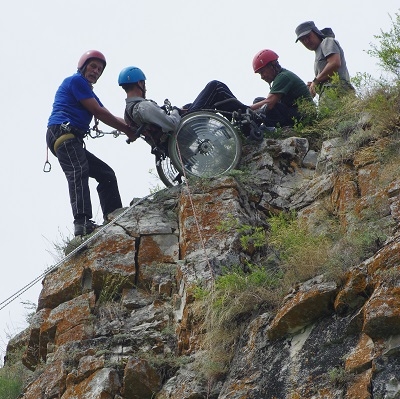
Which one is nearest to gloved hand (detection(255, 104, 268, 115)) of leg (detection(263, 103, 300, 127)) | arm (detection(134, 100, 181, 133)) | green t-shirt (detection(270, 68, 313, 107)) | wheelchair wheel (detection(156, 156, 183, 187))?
leg (detection(263, 103, 300, 127))

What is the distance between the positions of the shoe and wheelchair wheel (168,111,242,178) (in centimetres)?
123

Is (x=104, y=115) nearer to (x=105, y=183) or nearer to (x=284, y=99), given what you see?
(x=105, y=183)

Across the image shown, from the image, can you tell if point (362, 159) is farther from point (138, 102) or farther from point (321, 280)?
point (138, 102)

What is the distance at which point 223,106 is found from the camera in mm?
12414

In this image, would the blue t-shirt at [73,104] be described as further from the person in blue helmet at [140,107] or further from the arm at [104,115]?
the person in blue helmet at [140,107]

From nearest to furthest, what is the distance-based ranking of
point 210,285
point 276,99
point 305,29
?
1. point 210,285
2. point 276,99
3. point 305,29

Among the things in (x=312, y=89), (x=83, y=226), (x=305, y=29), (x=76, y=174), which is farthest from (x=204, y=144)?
(x=305, y=29)

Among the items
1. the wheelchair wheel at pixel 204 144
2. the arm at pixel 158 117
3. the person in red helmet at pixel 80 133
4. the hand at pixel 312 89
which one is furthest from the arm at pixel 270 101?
the person in red helmet at pixel 80 133

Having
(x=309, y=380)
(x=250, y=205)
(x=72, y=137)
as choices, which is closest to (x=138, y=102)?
(x=72, y=137)

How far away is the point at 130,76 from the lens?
483 inches

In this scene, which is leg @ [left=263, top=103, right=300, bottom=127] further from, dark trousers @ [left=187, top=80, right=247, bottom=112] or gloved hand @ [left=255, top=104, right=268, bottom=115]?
dark trousers @ [left=187, top=80, right=247, bottom=112]

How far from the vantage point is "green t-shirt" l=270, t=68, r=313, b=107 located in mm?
12648

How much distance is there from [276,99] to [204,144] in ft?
4.42

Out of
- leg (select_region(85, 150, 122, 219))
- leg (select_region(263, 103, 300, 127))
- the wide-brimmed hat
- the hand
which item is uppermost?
the wide-brimmed hat
